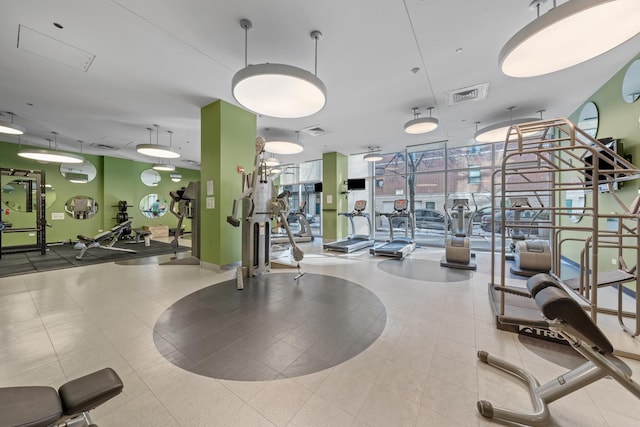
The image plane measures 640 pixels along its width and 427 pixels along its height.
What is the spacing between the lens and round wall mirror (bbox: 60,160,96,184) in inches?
349

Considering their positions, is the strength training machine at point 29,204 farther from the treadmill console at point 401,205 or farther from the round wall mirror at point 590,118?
the round wall mirror at point 590,118

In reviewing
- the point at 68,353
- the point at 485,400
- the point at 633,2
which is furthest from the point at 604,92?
the point at 68,353

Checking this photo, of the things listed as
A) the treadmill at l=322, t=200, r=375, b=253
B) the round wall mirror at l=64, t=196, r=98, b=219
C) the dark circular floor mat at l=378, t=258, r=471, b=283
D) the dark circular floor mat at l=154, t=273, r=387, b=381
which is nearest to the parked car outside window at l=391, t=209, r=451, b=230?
the treadmill at l=322, t=200, r=375, b=253

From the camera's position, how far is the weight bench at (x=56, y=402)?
95cm

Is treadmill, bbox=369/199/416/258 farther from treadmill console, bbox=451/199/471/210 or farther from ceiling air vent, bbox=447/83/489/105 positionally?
ceiling air vent, bbox=447/83/489/105

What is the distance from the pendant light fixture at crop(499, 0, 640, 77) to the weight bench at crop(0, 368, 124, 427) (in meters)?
→ 3.83

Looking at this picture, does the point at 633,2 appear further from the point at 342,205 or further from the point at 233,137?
the point at 342,205

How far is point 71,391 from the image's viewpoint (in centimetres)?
108

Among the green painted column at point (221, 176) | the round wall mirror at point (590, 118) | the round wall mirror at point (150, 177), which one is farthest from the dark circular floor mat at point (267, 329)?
the round wall mirror at point (150, 177)

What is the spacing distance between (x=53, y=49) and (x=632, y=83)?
8766 millimetres

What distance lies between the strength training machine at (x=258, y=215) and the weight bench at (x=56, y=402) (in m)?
3.46

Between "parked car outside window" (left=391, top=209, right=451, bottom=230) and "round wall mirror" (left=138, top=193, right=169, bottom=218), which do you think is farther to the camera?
"round wall mirror" (left=138, top=193, right=169, bottom=218)

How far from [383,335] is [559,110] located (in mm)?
6952

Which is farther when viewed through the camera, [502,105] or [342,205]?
[342,205]
